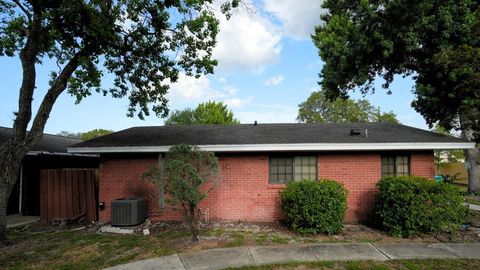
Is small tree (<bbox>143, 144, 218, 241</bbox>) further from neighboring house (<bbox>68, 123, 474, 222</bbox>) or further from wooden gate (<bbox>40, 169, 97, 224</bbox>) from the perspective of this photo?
wooden gate (<bbox>40, 169, 97, 224</bbox>)

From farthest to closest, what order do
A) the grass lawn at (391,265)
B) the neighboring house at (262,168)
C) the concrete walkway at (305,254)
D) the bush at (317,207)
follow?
the neighboring house at (262,168)
the bush at (317,207)
the concrete walkway at (305,254)
the grass lawn at (391,265)

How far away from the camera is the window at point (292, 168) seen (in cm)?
967

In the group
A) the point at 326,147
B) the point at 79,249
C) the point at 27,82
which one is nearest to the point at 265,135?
the point at 326,147

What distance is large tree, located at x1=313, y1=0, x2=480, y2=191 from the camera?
37.5 feet

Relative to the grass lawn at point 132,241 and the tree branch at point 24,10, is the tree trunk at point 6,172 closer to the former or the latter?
the grass lawn at point 132,241

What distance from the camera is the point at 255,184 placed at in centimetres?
968

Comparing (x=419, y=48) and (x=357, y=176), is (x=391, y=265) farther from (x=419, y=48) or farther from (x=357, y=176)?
(x=419, y=48)

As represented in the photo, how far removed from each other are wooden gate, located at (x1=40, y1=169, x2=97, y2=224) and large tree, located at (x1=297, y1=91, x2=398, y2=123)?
42462 mm

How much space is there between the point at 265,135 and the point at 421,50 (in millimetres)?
9662

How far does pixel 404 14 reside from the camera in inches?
528

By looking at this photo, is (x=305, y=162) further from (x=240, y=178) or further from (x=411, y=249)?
(x=411, y=249)

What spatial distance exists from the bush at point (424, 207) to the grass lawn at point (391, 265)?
5.32 ft

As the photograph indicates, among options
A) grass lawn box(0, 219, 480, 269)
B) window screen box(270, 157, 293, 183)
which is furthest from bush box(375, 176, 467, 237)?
window screen box(270, 157, 293, 183)

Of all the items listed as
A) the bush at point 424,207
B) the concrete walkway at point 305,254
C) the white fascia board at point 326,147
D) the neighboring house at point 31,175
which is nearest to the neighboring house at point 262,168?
the white fascia board at point 326,147
